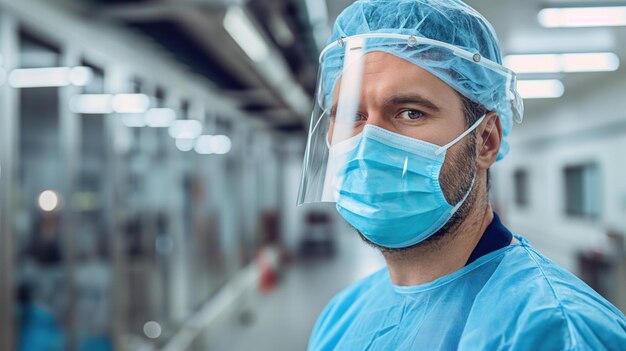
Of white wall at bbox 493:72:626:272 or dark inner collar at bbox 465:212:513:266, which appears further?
white wall at bbox 493:72:626:272

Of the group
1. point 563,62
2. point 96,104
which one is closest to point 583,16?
point 563,62

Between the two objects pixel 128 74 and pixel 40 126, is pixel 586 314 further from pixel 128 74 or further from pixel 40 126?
pixel 40 126

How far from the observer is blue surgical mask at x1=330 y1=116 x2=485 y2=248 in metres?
0.93

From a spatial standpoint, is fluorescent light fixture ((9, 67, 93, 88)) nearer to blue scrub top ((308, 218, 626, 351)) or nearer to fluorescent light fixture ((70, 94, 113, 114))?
fluorescent light fixture ((70, 94, 113, 114))

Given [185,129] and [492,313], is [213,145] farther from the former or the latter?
[492,313]

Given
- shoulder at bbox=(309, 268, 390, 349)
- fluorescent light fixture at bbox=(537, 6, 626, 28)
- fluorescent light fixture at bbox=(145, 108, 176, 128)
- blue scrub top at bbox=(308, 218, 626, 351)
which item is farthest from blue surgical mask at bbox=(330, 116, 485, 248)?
fluorescent light fixture at bbox=(145, 108, 176, 128)

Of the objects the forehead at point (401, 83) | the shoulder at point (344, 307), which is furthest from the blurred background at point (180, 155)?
the forehead at point (401, 83)

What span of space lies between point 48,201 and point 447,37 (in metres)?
2.80

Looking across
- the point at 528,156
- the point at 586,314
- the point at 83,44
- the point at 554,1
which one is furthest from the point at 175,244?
the point at 528,156

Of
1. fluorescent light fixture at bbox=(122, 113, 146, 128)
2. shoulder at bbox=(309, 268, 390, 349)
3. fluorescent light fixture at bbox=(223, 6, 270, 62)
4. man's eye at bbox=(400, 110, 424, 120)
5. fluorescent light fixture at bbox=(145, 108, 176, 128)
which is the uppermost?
fluorescent light fixture at bbox=(223, 6, 270, 62)

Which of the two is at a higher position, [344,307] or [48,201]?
[48,201]

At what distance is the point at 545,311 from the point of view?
70 cm

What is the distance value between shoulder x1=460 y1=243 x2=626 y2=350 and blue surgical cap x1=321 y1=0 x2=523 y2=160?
357mm

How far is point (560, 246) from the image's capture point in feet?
26.9
